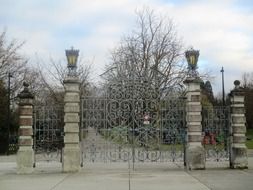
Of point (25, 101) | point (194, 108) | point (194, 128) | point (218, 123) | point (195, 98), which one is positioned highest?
point (195, 98)

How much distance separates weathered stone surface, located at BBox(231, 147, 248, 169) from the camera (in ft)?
75.1

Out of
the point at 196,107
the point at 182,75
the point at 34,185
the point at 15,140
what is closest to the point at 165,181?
the point at 34,185

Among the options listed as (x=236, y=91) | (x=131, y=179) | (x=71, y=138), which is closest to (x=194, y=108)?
(x=236, y=91)

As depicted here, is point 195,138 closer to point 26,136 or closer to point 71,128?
point 71,128

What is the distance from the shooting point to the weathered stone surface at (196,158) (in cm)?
2262

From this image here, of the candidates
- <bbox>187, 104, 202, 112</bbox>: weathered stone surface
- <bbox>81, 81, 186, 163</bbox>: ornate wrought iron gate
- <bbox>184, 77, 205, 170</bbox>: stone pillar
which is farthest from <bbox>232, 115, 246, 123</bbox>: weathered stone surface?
<bbox>81, 81, 186, 163</bbox>: ornate wrought iron gate

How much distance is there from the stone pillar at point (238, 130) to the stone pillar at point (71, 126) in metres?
6.79

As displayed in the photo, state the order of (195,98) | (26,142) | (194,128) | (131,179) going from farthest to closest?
1. (195,98)
2. (194,128)
3. (26,142)
4. (131,179)

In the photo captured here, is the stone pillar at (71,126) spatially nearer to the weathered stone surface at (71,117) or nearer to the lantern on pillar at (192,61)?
the weathered stone surface at (71,117)

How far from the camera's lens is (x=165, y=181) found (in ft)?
58.6

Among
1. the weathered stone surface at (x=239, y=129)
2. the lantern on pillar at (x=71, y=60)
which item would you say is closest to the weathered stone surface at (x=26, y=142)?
the lantern on pillar at (x=71, y=60)

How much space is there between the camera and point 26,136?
886 inches

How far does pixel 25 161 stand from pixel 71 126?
95.4 inches

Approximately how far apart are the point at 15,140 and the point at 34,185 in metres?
26.3
